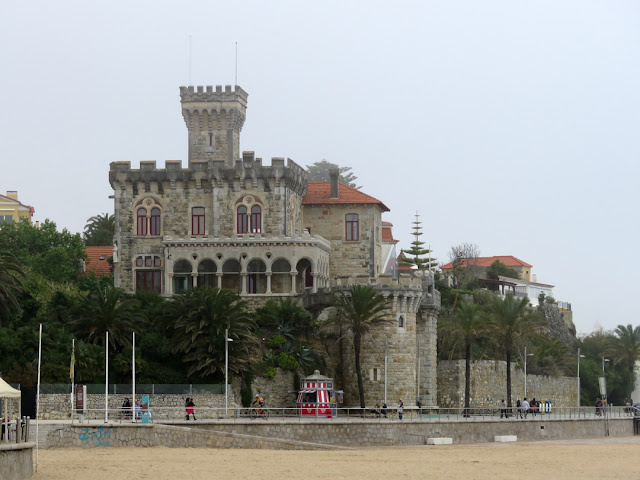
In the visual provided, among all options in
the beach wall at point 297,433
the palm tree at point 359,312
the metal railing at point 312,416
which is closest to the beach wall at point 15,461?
the beach wall at point 297,433

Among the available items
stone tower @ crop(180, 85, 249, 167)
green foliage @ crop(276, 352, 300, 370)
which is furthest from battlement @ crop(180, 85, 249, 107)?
green foliage @ crop(276, 352, 300, 370)

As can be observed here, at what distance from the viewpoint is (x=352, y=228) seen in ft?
260

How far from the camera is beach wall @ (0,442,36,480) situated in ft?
122

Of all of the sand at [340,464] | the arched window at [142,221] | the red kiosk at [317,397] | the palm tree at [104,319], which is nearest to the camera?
the sand at [340,464]

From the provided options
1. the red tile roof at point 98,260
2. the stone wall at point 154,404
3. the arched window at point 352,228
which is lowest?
the stone wall at point 154,404

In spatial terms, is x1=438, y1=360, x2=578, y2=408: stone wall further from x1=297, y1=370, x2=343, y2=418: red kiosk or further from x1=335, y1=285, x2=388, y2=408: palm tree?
x1=297, y1=370, x2=343, y2=418: red kiosk

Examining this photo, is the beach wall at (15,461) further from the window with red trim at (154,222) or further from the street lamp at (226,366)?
the window with red trim at (154,222)

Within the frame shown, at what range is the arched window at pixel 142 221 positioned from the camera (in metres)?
76.6

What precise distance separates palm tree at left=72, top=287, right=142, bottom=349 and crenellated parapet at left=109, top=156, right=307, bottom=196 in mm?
12854

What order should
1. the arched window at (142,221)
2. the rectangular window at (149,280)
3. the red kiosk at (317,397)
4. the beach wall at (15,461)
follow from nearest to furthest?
1. the beach wall at (15,461)
2. the red kiosk at (317,397)
3. the rectangular window at (149,280)
4. the arched window at (142,221)

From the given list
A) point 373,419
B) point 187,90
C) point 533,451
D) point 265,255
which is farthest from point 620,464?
point 187,90

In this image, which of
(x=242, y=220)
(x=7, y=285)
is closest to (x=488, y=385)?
(x=242, y=220)

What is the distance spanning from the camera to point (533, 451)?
184 ft

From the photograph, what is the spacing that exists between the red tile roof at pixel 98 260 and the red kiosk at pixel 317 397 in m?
21.7
